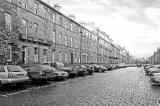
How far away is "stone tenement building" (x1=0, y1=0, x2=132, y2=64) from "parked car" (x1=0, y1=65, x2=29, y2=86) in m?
12.4

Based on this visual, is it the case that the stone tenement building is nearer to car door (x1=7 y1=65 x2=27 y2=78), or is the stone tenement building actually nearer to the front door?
the front door

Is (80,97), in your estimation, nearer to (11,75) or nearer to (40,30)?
(11,75)

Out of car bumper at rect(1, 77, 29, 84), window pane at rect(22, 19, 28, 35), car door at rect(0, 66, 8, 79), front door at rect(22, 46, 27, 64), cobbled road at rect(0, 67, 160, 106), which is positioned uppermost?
window pane at rect(22, 19, 28, 35)

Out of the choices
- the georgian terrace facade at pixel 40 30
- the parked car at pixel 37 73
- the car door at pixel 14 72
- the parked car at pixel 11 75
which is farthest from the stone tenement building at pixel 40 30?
the parked car at pixel 11 75

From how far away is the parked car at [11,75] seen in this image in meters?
12.6

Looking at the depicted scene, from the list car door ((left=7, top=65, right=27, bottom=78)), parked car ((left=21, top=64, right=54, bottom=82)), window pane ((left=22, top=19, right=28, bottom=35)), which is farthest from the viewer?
window pane ((left=22, top=19, right=28, bottom=35))

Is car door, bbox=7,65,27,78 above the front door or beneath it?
beneath

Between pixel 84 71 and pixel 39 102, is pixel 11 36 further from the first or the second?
pixel 39 102

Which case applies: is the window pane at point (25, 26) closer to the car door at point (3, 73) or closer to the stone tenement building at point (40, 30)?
the stone tenement building at point (40, 30)

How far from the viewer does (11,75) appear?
13.0 m

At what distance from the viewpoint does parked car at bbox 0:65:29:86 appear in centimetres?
1260

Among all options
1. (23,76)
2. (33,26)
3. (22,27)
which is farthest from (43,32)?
(23,76)

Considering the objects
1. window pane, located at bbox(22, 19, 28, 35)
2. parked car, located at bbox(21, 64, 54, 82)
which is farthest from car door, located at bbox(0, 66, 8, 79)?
window pane, located at bbox(22, 19, 28, 35)

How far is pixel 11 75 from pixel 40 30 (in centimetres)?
2116
